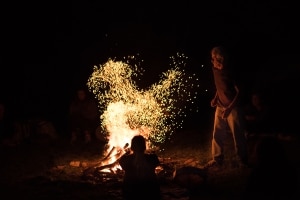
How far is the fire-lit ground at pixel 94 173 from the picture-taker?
28.5 feet

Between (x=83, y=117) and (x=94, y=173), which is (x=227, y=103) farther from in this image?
(x=83, y=117)

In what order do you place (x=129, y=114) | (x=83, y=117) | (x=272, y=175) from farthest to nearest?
1. (x=83, y=117)
2. (x=129, y=114)
3. (x=272, y=175)

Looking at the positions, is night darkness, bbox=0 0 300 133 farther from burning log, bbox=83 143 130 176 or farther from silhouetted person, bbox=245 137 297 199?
silhouetted person, bbox=245 137 297 199

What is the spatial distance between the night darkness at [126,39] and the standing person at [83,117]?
3616 mm

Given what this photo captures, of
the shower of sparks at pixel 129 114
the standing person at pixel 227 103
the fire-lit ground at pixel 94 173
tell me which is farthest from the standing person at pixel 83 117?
the standing person at pixel 227 103

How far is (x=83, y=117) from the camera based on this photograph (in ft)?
43.9

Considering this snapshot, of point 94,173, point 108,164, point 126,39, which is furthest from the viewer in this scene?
point 126,39

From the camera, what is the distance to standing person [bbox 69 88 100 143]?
43.9 feet

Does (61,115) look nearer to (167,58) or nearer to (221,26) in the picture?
(167,58)

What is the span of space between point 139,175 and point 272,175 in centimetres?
178

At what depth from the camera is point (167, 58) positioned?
62.5 ft

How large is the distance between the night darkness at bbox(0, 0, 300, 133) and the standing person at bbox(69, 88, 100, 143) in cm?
362

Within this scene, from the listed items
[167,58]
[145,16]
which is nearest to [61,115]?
[167,58]

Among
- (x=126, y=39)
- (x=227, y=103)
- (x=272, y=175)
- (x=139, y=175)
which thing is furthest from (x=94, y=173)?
(x=126, y=39)
